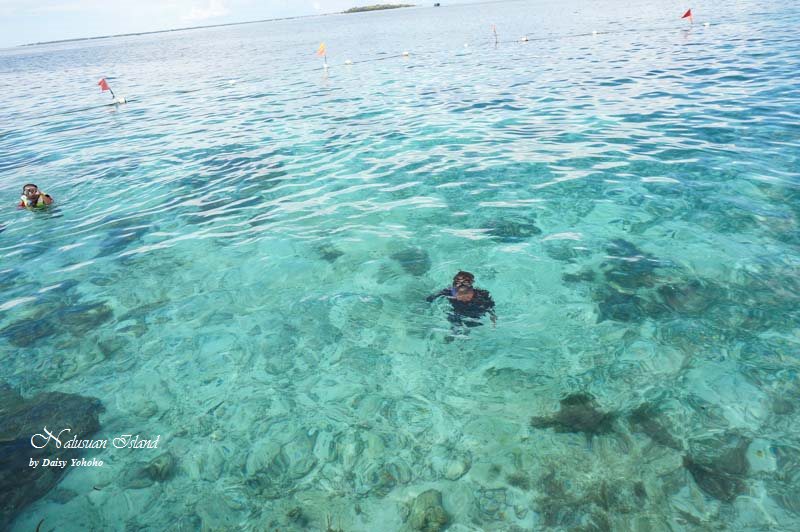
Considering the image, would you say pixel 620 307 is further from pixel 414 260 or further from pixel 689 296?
pixel 414 260

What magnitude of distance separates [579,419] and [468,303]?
9.78 feet

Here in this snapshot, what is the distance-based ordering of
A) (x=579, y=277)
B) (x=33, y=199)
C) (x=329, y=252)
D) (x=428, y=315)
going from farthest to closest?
1. (x=33, y=199)
2. (x=329, y=252)
3. (x=579, y=277)
4. (x=428, y=315)

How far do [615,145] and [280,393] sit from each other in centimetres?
1469

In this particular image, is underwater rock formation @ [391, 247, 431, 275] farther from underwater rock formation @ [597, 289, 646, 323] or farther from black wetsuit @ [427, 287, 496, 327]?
underwater rock formation @ [597, 289, 646, 323]

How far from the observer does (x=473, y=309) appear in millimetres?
8383

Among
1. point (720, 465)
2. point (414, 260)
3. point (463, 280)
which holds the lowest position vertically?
point (720, 465)

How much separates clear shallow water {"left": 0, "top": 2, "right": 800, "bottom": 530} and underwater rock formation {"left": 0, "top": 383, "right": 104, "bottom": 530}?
0.96 feet

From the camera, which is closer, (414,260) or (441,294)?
(441,294)

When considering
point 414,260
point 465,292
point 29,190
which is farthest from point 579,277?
point 29,190

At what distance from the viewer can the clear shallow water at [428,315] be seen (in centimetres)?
551

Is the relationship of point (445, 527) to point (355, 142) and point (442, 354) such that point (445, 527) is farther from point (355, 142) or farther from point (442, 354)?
point (355, 142)

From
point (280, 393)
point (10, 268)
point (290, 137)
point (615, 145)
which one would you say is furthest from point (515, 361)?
point (290, 137)

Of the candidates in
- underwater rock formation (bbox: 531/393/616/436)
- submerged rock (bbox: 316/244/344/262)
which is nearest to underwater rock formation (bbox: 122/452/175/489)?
underwater rock formation (bbox: 531/393/616/436)

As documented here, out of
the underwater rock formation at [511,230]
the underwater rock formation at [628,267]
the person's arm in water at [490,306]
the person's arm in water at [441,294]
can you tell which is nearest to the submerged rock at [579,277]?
the underwater rock formation at [628,267]
